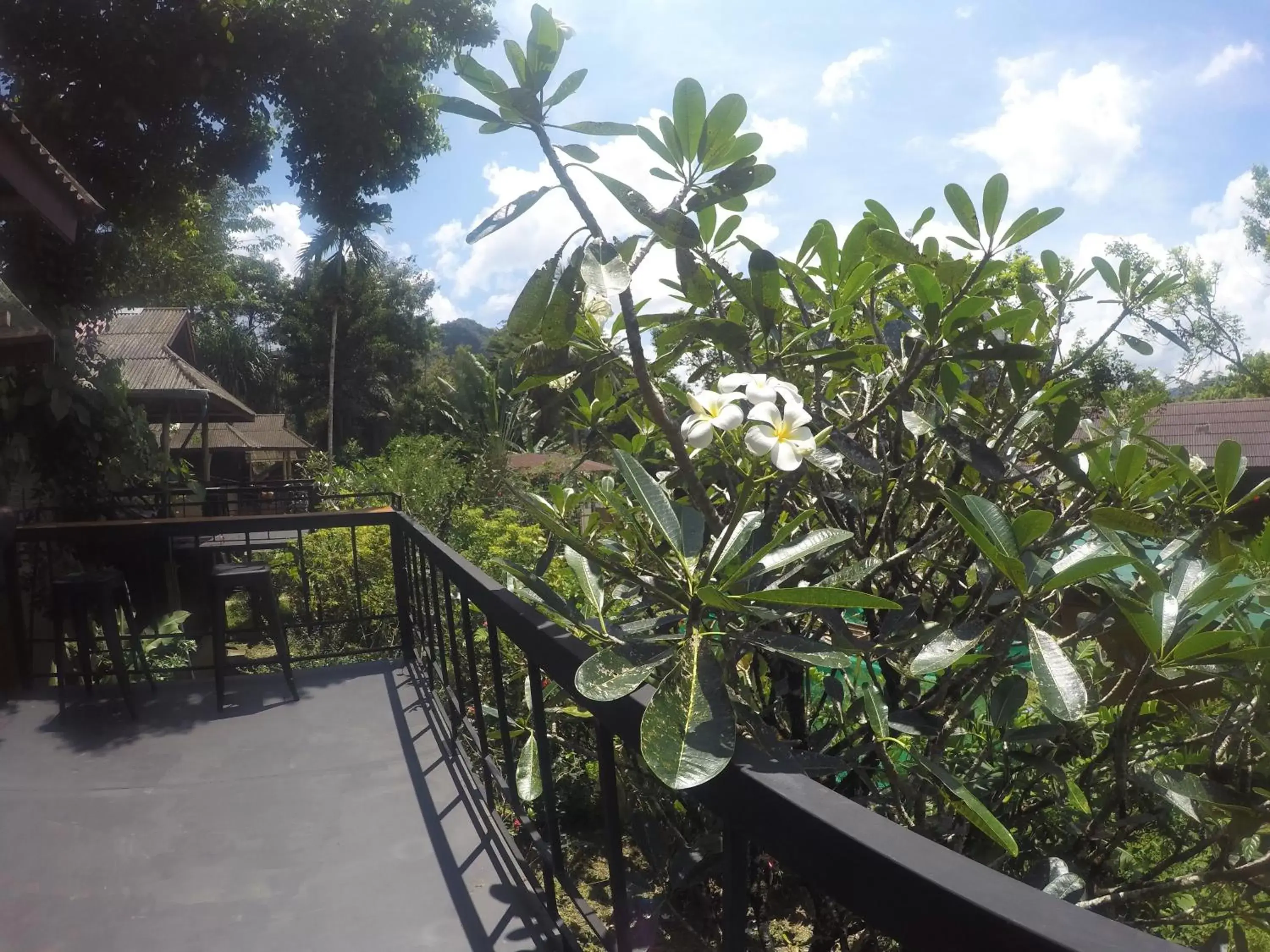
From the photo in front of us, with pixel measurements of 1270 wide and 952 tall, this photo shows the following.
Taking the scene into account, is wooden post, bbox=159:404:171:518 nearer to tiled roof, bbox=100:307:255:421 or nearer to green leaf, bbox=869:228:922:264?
tiled roof, bbox=100:307:255:421

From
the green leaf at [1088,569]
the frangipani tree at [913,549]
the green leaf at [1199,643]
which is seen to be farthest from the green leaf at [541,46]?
the green leaf at [1199,643]

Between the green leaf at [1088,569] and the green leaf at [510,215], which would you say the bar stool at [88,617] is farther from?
the green leaf at [1088,569]

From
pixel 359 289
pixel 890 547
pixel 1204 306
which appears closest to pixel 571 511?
pixel 890 547

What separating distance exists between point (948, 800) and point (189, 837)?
2.13 metres

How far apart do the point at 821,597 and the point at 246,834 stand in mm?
2228

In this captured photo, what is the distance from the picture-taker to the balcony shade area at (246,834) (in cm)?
187

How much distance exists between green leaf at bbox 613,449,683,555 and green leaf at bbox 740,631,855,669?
0.13 metres

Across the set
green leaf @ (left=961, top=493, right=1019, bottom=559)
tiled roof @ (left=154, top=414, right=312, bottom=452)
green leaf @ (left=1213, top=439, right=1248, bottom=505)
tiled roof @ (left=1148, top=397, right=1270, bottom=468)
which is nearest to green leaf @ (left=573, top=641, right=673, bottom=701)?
green leaf @ (left=961, top=493, right=1019, bottom=559)

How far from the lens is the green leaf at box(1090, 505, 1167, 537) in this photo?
101 cm

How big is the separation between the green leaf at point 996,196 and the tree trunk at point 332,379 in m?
28.3

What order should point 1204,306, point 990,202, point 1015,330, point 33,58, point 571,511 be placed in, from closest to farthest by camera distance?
point 990,202
point 1015,330
point 571,511
point 33,58
point 1204,306

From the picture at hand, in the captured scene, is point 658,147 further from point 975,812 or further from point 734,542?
point 975,812

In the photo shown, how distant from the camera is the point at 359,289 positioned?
3219cm

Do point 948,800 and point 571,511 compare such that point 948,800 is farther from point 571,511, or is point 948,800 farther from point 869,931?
point 571,511
